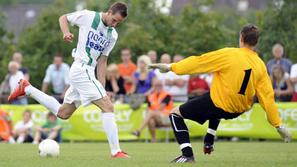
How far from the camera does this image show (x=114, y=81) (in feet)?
72.1

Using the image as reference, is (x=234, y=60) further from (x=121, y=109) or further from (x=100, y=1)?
(x=100, y=1)

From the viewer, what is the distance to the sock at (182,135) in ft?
38.5

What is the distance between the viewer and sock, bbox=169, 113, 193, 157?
11734mm

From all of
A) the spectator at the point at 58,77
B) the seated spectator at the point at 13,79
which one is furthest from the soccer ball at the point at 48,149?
the spectator at the point at 58,77

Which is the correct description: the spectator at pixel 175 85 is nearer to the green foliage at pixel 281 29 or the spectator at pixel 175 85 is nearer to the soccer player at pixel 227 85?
the green foliage at pixel 281 29

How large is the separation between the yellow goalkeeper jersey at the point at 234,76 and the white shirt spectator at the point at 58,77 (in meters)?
11.4

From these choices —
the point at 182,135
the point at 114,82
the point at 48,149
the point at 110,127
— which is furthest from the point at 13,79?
the point at 182,135

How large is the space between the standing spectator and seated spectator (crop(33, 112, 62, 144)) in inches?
61.5

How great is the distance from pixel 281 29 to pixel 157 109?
17.6 feet

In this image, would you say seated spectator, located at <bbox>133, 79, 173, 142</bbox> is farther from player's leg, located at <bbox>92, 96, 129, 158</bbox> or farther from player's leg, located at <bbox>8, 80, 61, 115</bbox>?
player's leg, located at <bbox>92, 96, 129, 158</bbox>

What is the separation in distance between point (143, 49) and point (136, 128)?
19.6 feet

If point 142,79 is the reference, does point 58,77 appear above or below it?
above

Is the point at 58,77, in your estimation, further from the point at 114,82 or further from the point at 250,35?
the point at 250,35

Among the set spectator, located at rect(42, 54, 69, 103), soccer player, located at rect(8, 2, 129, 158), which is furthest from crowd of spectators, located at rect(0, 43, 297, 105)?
soccer player, located at rect(8, 2, 129, 158)
